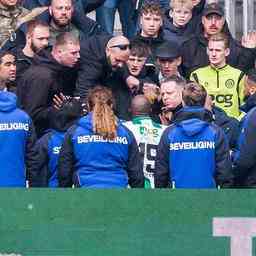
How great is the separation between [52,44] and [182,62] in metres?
1.29

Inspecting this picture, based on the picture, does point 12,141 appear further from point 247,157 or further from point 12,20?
point 12,20

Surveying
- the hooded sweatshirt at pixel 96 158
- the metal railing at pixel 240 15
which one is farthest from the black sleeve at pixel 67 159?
the metal railing at pixel 240 15

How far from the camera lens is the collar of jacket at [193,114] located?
10.7 metres

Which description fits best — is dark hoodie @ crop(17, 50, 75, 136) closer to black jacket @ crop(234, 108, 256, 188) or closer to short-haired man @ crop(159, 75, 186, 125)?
short-haired man @ crop(159, 75, 186, 125)

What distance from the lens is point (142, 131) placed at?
443 inches

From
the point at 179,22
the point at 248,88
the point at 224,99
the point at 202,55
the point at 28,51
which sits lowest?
the point at 224,99

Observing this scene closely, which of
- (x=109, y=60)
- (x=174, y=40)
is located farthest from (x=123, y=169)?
(x=174, y=40)

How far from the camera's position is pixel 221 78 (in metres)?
12.6

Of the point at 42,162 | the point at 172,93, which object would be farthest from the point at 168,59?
the point at 42,162

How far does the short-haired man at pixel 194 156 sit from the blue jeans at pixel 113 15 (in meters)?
3.95

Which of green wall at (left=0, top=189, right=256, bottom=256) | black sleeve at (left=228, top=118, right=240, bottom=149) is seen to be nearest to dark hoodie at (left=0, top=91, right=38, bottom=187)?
green wall at (left=0, top=189, right=256, bottom=256)

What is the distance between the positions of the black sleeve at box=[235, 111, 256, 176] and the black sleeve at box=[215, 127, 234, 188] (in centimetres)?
9

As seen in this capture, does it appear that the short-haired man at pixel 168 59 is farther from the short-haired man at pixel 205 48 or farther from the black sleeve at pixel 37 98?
the black sleeve at pixel 37 98

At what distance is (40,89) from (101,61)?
0.80 m
